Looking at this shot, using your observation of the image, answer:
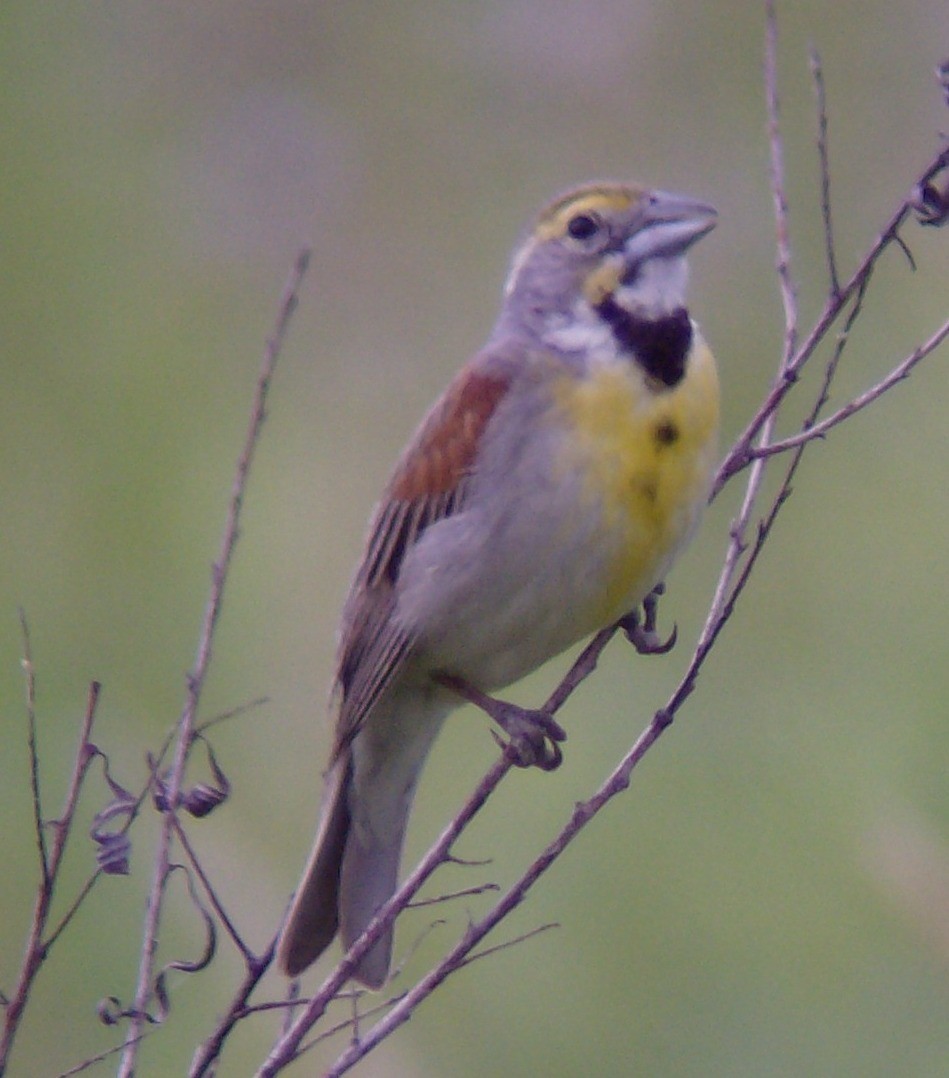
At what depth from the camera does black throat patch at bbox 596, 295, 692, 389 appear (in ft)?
13.5

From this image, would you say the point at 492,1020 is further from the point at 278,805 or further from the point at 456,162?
the point at 456,162

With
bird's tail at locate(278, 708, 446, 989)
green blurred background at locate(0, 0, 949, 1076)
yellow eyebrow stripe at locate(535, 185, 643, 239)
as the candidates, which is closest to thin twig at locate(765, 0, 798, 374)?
yellow eyebrow stripe at locate(535, 185, 643, 239)

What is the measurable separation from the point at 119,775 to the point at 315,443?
182 centimetres

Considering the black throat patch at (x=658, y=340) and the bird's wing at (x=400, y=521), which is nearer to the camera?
the black throat patch at (x=658, y=340)

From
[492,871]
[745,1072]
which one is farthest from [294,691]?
[745,1072]

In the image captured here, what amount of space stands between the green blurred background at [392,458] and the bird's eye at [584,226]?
163cm

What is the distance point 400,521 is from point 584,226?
29.1 inches

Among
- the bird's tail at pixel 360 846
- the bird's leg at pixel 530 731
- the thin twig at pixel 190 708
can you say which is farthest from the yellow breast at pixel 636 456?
the thin twig at pixel 190 708

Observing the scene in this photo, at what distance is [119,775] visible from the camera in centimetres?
577

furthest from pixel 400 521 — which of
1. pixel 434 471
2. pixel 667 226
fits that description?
pixel 667 226

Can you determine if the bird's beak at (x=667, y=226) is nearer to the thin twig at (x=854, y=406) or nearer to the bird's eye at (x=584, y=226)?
the bird's eye at (x=584, y=226)

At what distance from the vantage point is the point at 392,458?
6875 millimetres

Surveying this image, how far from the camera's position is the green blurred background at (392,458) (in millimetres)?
5586

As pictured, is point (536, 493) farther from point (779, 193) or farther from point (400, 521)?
point (779, 193)
